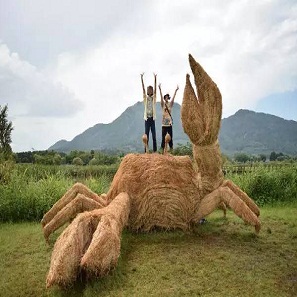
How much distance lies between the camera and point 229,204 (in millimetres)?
5082

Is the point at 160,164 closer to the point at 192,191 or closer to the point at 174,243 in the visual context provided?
the point at 192,191

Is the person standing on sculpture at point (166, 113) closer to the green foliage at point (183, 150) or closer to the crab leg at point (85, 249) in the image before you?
the crab leg at point (85, 249)

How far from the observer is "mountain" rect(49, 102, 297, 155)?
12150 centimetres

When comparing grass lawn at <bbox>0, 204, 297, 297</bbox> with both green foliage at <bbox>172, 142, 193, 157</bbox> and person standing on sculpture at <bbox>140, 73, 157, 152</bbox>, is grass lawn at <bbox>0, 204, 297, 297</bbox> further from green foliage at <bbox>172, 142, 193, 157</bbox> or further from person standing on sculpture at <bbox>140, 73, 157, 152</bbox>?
green foliage at <bbox>172, 142, 193, 157</bbox>

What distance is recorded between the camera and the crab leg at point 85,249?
3268mm

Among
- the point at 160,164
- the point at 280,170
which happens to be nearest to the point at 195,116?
the point at 160,164

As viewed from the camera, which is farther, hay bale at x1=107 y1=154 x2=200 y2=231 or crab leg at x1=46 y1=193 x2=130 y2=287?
hay bale at x1=107 y1=154 x2=200 y2=231

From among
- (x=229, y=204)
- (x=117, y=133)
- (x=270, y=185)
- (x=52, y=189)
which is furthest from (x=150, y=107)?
(x=117, y=133)

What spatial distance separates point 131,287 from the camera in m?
3.63

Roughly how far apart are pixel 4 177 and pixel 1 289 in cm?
674

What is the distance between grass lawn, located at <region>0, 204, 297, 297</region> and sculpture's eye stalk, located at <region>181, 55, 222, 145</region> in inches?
49.2

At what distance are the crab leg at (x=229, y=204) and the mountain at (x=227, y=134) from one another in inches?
4194

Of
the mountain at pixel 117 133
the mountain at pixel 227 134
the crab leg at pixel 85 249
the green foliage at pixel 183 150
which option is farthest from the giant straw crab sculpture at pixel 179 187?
the mountain at pixel 117 133

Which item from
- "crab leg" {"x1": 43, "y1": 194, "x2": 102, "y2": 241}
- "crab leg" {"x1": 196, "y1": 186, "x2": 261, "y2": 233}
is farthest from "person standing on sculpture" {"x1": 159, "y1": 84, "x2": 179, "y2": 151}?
"crab leg" {"x1": 43, "y1": 194, "x2": 102, "y2": 241}
